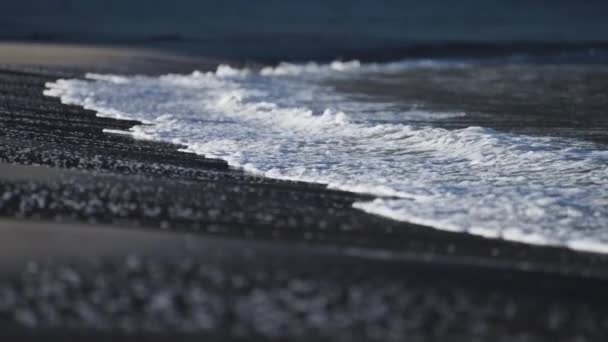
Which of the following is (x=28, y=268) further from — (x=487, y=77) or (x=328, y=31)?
(x=328, y=31)

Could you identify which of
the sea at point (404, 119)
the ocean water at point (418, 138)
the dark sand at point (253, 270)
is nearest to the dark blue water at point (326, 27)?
the sea at point (404, 119)

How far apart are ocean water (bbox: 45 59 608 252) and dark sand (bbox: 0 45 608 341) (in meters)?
0.58

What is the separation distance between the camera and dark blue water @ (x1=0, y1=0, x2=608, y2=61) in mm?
37812

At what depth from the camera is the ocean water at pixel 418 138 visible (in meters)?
6.67

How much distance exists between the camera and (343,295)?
14.8ft

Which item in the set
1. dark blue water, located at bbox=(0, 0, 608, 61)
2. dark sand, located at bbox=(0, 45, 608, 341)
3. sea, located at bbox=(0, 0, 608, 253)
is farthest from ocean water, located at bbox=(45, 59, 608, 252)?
dark blue water, located at bbox=(0, 0, 608, 61)

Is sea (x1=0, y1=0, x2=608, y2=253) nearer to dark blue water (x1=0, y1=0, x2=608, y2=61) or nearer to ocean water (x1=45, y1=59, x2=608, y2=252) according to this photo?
ocean water (x1=45, y1=59, x2=608, y2=252)

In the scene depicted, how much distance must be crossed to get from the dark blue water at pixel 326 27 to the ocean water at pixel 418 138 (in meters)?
14.6

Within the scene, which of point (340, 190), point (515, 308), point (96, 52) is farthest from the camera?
point (96, 52)

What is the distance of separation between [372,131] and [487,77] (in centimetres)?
1422

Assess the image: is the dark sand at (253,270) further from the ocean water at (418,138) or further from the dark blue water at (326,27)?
the dark blue water at (326,27)

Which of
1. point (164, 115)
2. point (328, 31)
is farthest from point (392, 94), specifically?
point (328, 31)

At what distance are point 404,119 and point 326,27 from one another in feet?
125

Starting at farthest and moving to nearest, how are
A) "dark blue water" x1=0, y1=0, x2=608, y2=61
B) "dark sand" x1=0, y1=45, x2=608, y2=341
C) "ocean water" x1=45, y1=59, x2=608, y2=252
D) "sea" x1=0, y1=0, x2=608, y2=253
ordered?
"dark blue water" x1=0, y1=0, x2=608, y2=61 → "sea" x1=0, y1=0, x2=608, y2=253 → "ocean water" x1=45, y1=59, x2=608, y2=252 → "dark sand" x1=0, y1=45, x2=608, y2=341
